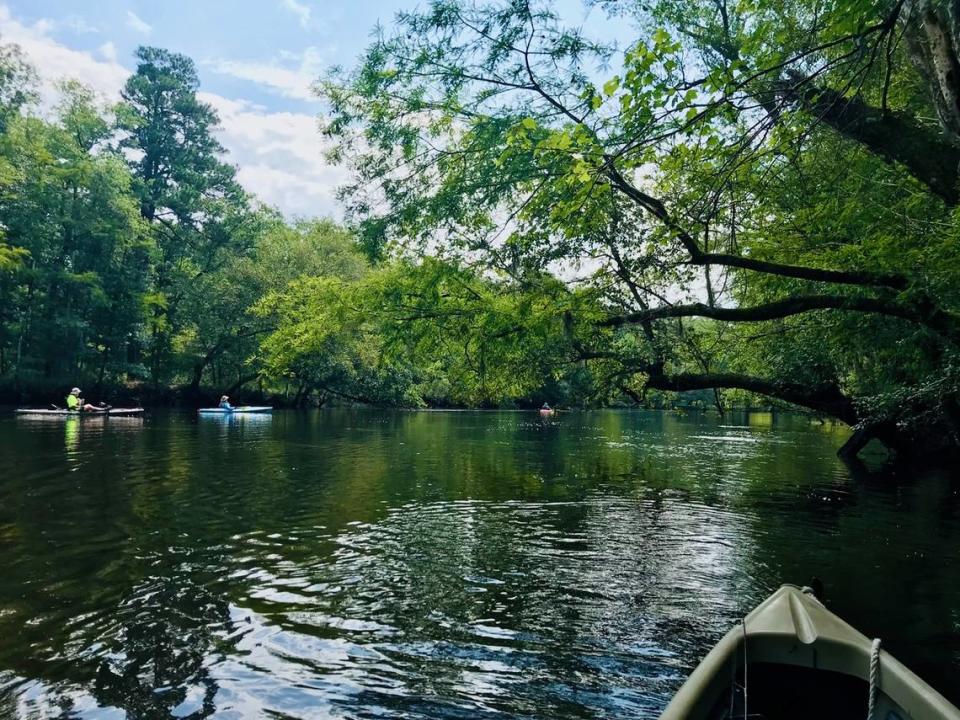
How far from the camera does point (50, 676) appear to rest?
5.29m

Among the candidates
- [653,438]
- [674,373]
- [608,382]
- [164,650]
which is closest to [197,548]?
[164,650]

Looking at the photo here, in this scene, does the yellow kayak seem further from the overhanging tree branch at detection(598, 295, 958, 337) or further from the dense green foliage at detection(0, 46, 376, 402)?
the dense green foliage at detection(0, 46, 376, 402)

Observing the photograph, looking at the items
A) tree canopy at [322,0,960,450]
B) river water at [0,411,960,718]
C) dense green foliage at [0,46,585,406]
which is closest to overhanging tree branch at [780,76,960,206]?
tree canopy at [322,0,960,450]

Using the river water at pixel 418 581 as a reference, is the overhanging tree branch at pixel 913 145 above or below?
above

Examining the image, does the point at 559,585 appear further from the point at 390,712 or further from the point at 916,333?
the point at 916,333

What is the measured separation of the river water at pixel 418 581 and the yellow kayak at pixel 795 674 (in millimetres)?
1261

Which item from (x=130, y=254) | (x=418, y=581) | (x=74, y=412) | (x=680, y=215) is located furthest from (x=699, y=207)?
(x=130, y=254)

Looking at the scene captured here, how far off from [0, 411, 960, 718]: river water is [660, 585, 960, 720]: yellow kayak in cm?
126

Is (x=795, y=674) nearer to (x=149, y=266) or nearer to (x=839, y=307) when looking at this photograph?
(x=839, y=307)

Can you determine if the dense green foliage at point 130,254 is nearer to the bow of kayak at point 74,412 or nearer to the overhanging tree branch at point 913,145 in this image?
the bow of kayak at point 74,412

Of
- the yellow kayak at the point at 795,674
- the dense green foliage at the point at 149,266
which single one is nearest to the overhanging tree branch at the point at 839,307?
the yellow kayak at the point at 795,674

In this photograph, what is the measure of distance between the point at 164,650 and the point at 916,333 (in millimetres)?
12245

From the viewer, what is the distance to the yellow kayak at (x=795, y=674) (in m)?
3.70

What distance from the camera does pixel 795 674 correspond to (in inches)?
164
